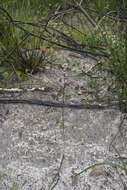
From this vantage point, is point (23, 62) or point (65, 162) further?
point (23, 62)

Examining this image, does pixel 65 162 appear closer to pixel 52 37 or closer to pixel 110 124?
pixel 110 124

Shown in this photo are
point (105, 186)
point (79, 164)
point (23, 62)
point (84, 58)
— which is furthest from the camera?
point (84, 58)

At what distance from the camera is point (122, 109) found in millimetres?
1910

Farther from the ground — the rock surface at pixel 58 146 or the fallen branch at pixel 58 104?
the fallen branch at pixel 58 104

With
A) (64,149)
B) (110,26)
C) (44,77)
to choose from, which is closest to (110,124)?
(64,149)

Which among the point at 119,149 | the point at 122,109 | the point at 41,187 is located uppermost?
the point at 122,109

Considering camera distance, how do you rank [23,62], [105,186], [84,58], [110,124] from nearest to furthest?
1. [105,186]
2. [110,124]
3. [23,62]
4. [84,58]

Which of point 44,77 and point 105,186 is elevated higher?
point 44,77

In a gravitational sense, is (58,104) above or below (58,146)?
above

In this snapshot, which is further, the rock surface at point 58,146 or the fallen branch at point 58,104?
the fallen branch at point 58,104

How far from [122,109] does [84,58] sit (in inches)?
23.4

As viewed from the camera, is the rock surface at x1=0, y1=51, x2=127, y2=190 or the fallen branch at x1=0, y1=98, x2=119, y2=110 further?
the fallen branch at x1=0, y1=98, x2=119, y2=110

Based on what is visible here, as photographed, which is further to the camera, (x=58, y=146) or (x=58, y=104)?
(x=58, y=104)

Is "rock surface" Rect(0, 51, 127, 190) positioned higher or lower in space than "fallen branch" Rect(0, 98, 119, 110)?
lower
